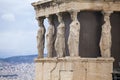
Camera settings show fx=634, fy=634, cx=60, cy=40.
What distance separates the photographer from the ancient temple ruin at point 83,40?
86.9 feet

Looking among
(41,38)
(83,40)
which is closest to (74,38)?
(83,40)

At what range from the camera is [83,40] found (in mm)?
27328

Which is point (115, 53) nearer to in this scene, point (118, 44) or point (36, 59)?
point (118, 44)

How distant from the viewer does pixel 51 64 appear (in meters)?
28.0

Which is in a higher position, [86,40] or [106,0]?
[106,0]

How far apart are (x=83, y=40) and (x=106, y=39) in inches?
40.4

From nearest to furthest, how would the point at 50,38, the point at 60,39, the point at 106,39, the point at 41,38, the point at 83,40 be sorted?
the point at 106,39, the point at 83,40, the point at 60,39, the point at 50,38, the point at 41,38

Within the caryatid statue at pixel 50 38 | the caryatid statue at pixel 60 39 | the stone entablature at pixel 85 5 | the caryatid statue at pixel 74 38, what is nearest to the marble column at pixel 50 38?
the caryatid statue at pixel 50 38

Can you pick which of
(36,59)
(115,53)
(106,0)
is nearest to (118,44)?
(115,53)

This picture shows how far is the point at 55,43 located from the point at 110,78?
2921 mm

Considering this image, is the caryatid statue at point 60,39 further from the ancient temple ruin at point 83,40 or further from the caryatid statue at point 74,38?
the caryatid statue at point 74,38

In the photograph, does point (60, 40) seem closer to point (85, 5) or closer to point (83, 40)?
point (83, 40)

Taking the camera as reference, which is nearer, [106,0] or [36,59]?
[106,0]

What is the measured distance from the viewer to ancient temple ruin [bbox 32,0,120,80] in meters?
26.5
